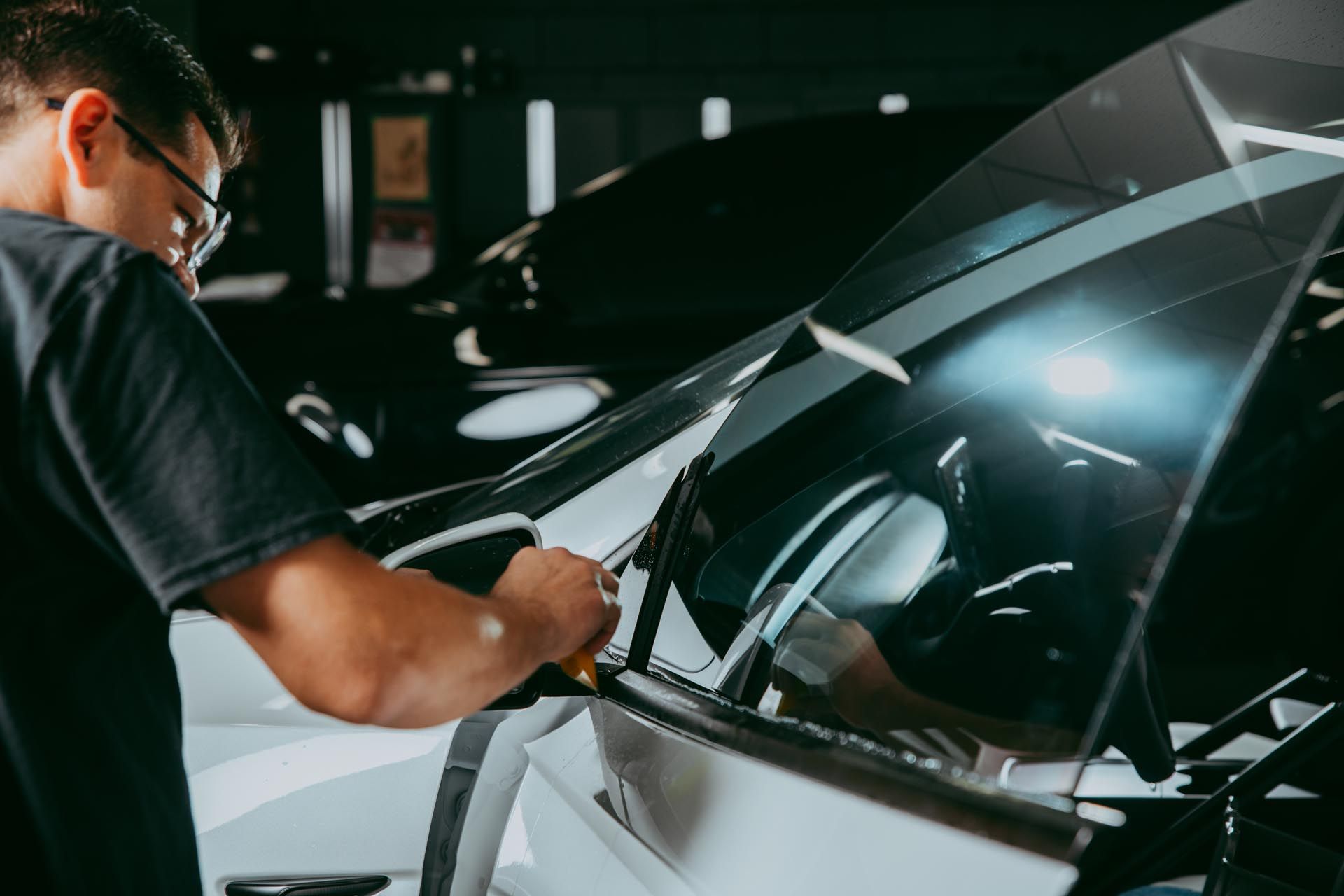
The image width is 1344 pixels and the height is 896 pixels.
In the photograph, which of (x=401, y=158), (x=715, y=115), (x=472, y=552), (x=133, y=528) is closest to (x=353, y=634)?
(x=133, y=528)

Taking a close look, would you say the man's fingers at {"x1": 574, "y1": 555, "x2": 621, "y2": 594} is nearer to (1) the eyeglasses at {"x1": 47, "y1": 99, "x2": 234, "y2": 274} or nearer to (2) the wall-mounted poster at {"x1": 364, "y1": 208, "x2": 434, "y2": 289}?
(1) the eyeglasses at {"x1": 47, "y1": 99, "x2": 234, "y2": 274}

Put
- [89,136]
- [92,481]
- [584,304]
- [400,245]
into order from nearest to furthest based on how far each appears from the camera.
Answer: [92,481], [89,136], [584,304], [400,245]

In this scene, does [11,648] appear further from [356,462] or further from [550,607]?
[356,462]

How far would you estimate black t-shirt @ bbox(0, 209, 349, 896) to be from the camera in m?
0.63

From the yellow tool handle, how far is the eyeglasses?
441 mm

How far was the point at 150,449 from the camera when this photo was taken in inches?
25.0

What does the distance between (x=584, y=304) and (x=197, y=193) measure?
234cm

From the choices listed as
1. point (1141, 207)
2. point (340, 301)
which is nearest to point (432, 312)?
point (340, 301)

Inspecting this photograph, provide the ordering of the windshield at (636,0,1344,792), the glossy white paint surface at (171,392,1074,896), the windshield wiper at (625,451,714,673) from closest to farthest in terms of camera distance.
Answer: the glossy white paint surface at (171,392,1074,896)
the windshield at (636,0,1344,792)
the windshield wiper at (625,451,714,673)

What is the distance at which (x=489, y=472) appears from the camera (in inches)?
114

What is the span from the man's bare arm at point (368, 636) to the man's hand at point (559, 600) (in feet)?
0.12

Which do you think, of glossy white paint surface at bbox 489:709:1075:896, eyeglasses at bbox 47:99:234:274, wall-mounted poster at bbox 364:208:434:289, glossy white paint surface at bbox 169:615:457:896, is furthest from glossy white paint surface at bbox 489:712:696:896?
wall-mounted poster at bbox 364:208:434:289

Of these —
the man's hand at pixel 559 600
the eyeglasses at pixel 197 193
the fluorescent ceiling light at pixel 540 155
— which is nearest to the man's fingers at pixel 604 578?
the man's hand at pixel 559 600

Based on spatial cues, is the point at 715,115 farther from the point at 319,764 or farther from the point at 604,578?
the point at 604,578
